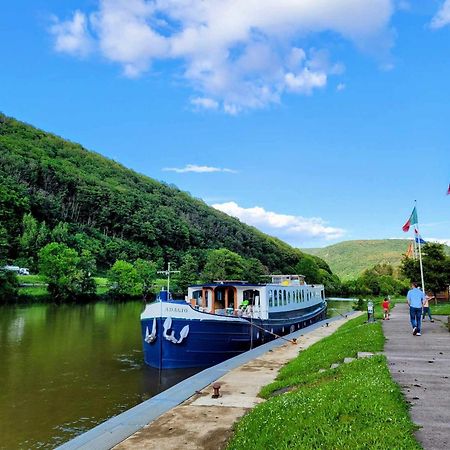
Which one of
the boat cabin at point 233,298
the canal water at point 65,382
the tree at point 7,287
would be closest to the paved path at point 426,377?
the canal water at point 65,382

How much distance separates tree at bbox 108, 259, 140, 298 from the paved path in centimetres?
6697

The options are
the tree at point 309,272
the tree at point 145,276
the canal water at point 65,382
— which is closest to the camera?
the canal water at point 65,382

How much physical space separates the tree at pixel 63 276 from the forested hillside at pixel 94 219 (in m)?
18.3

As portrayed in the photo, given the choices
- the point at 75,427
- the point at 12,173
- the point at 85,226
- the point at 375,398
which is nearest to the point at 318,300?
the point at 75,427

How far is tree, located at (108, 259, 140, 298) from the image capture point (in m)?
79.0

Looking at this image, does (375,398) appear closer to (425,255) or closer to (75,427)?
(75,427)

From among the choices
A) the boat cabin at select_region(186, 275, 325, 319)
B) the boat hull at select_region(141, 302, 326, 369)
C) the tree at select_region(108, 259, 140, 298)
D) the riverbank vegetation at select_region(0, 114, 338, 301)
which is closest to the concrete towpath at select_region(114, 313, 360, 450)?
the boat hull at select_region(141, 302, 326, 369)

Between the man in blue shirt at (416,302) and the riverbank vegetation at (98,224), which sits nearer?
the man in blue shirt at (416,302)

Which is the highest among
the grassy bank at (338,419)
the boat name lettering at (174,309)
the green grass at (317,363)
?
the boat name lettering at (174,309)

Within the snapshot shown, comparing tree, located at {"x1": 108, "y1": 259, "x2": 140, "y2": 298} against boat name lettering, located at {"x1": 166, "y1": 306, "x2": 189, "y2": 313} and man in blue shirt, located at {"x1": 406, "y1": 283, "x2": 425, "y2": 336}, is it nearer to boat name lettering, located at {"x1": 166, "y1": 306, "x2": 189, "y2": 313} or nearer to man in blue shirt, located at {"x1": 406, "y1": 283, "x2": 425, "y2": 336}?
boat name lettering, located at {"x1": 166, "y1": 306, "x2": 189, "y2": 313}

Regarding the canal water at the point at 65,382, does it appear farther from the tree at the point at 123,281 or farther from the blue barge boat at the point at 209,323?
the tree at the point at 123,281

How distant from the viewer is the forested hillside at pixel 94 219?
100188 millimetres

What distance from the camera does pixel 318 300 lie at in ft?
144

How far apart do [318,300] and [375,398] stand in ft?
124
